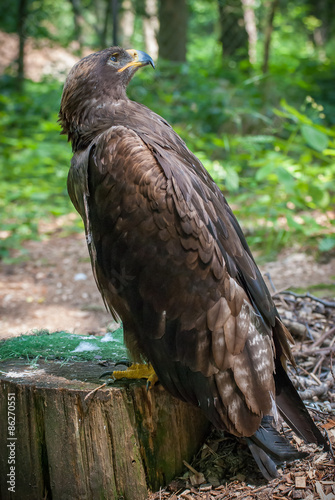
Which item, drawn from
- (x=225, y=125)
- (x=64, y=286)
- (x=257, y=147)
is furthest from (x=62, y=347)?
(x=225, y=125)

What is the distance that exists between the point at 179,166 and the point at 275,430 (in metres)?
1.38

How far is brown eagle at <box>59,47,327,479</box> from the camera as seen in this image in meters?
2.27

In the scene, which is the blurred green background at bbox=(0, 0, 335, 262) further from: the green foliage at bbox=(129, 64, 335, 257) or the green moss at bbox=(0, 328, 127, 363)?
the green moss at bbox=(0, 328, 127, 363)

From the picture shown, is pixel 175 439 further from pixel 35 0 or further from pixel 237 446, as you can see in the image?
pixel 35 0

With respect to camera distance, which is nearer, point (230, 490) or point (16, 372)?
point (230, 490)

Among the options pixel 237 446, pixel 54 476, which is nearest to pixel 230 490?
pixel 237 446

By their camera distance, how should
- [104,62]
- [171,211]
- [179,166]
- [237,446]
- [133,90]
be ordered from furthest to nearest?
[133,90]
[104,62]
[237,446]
[179,166]
[171,211]

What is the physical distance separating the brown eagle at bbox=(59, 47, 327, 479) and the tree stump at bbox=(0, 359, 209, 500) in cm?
23

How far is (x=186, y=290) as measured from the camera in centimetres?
229

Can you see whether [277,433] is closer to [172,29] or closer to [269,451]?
[269,451]

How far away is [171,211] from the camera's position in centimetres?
226

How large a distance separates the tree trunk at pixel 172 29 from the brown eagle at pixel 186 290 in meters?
10.2

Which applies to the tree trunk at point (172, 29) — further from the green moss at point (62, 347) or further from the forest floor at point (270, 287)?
the green moss at point (62, 347)

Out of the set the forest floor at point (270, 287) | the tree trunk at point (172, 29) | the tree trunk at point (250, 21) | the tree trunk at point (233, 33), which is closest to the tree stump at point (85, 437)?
the forest floor at point (270, 287)
